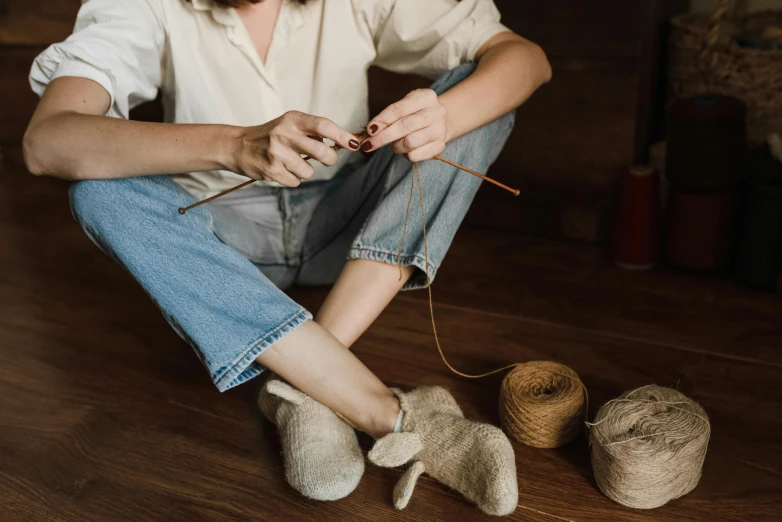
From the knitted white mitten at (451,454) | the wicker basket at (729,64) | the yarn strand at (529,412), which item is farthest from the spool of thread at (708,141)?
the knitted white mitten at (451,454)

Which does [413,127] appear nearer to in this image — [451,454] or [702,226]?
[451,454]

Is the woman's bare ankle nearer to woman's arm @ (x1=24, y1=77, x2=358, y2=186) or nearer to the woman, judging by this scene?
the woman

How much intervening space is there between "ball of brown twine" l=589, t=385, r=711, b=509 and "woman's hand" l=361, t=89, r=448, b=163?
18.8 inches

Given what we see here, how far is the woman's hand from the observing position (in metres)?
1.16

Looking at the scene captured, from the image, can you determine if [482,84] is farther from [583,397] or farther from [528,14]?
[528,14]

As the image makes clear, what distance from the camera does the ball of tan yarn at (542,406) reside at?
1295 millimetres

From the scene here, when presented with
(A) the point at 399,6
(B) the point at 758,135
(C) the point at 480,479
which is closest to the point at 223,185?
(A) the point at 399,6

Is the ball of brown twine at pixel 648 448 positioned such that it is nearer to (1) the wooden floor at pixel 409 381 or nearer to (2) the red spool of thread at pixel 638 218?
(1) the wooden floor at pixel 409 381

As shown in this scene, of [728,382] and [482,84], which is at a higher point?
[482,84]

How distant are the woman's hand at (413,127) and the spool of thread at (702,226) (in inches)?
30.8

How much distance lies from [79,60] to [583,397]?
0.98 meters

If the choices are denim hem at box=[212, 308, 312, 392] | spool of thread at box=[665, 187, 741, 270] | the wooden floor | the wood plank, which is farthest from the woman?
spool of thread at box=[665, 187, 741, 270]

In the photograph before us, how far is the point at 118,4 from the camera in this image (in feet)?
4.47

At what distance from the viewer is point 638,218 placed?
6.04 feet
